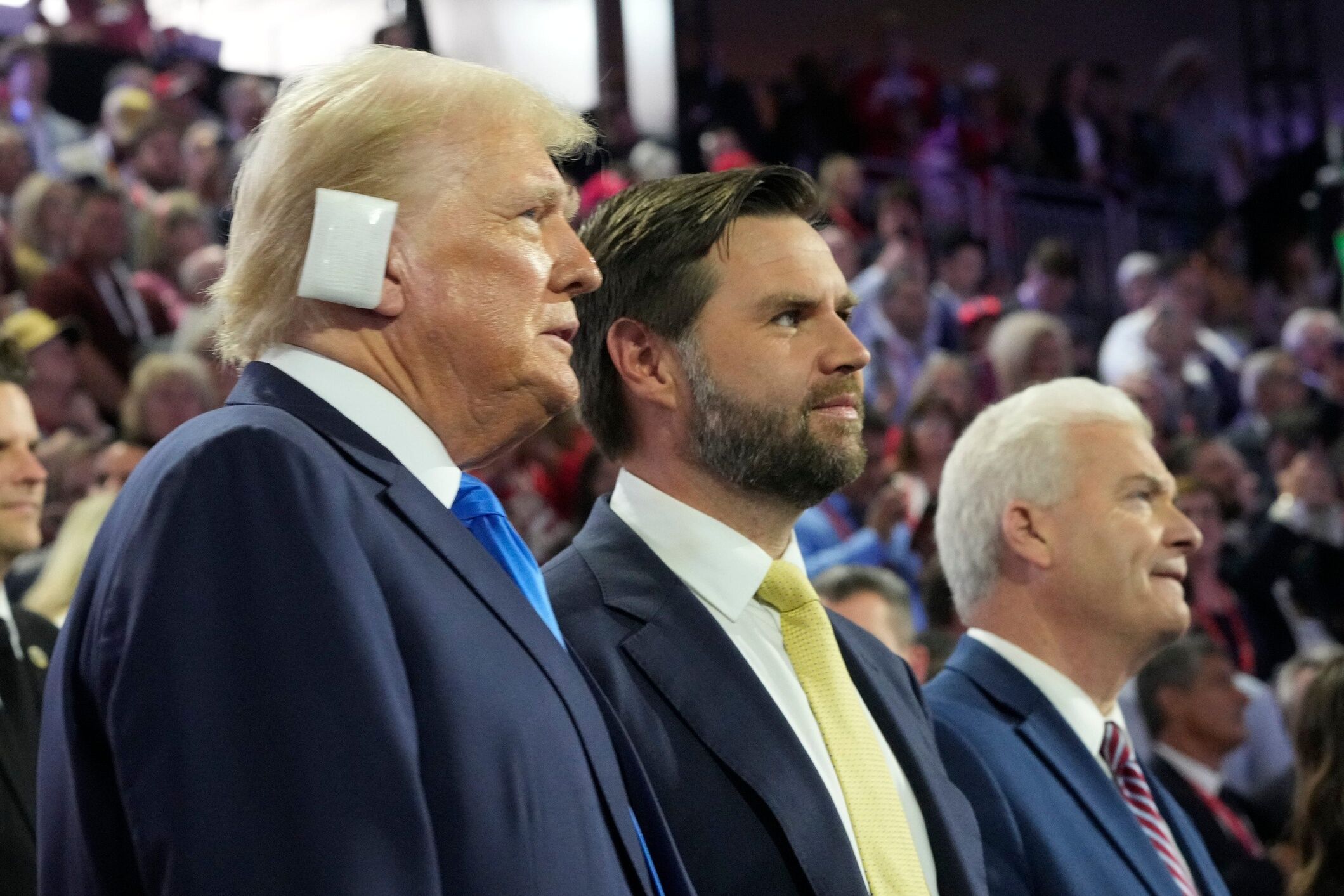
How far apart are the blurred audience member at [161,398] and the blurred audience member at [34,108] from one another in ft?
9.20

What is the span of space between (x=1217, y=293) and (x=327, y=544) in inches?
352

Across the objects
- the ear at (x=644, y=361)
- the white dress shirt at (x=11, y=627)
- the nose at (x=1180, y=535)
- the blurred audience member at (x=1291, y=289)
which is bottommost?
the blurred audience member at (x=1291, y=289)

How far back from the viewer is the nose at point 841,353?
214cm

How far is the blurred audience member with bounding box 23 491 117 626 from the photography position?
346 centimetres

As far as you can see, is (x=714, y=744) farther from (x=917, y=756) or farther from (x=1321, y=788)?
(x=1321, y=788)

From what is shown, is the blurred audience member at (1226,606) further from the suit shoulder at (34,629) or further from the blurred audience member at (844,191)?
the suit shoulder at (34,629)

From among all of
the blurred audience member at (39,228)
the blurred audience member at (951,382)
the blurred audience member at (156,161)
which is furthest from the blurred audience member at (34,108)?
the blurred audience member at (951,382)

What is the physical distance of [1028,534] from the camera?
8.96ft

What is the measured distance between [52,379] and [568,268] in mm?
3885

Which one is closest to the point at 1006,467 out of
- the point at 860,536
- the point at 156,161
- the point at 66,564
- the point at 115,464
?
the point at 66,564

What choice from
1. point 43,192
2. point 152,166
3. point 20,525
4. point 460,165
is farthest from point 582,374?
point 152,166

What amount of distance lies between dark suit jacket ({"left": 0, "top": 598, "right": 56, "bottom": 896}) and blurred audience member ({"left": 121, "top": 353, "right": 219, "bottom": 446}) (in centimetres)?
169

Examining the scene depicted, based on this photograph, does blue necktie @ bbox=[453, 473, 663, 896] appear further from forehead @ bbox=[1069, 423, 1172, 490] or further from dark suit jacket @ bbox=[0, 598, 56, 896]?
forehead @ bbox=[1069, 423, 1172, 490]

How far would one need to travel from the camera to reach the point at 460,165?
63.3 inches
